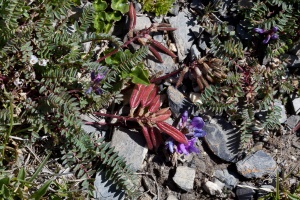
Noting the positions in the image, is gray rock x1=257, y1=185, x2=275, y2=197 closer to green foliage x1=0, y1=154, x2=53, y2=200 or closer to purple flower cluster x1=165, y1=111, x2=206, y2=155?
purple flower cluster x1=165, y1=111, x2=206, y2=155

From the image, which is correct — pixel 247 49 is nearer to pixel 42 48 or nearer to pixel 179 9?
pixel 179 9

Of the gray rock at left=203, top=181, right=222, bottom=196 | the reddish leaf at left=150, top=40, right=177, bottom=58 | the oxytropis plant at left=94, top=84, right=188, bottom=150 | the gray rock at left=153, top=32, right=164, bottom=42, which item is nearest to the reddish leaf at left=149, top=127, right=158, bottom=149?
the oxytropis plant at left=94, top=84, right=188, bottom=150

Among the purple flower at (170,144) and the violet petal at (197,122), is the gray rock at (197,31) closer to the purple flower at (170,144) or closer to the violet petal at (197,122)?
the violet petal at (197,122)

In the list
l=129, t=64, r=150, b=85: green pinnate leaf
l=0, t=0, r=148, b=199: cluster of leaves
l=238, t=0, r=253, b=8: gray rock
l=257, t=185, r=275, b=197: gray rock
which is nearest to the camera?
l=0, t=0, r=148, b=199: cluster of leaves

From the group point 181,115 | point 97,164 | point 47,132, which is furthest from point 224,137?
point 47,132

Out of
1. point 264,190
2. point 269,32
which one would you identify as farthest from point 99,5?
point 264,190

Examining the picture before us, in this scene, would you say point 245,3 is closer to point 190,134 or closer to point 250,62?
point 250,62

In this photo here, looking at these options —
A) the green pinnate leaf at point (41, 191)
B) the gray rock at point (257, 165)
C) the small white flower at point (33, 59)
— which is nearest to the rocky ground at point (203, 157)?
the gray rock at point (257, 165)
